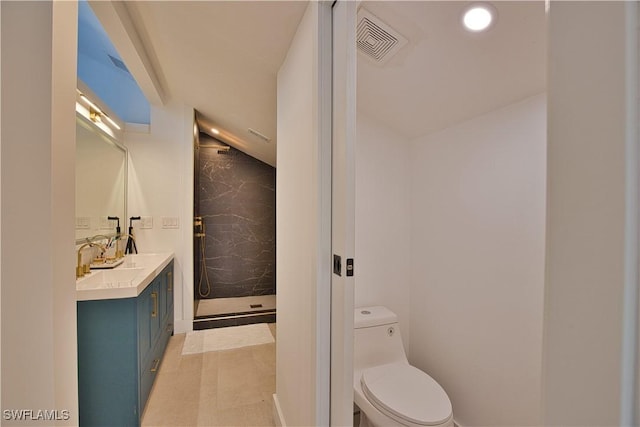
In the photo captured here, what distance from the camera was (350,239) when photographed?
2.97ft

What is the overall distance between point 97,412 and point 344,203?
175 centimetres

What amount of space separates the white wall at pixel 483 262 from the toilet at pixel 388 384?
248 mm

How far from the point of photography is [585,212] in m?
0.26

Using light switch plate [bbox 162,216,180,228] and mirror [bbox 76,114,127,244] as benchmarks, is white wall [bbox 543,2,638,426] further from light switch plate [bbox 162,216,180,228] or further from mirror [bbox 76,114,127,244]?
light switch plate [bbox 162,216,180,228]

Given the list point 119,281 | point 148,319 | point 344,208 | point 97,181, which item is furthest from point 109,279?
point 344,208

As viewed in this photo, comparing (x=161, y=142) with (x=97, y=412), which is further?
(x=161, y=142)

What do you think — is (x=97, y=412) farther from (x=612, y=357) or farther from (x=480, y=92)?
(x=480, y=92)

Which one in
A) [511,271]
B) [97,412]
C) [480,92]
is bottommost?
[97,412]

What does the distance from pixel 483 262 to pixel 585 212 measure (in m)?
1.36

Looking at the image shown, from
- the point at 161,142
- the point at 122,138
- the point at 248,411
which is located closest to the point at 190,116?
the point at 161,142

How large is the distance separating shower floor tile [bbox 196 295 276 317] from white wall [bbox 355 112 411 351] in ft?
6.39

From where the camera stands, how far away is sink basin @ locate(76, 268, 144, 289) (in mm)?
1493

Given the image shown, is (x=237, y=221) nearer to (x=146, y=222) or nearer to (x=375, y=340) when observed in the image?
(x=146, y=222)

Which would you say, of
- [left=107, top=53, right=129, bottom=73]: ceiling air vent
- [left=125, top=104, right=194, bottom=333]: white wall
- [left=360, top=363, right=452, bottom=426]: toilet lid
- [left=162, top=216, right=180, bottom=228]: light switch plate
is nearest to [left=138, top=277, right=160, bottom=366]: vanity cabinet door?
[left=125, top=104, right=194, bottom=333]: white wall
